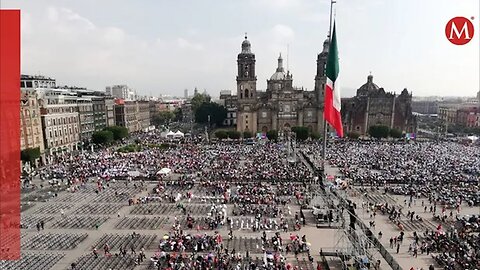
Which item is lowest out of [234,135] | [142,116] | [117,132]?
[234,135]

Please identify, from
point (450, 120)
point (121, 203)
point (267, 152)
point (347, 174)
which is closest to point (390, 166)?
point (347, 174)

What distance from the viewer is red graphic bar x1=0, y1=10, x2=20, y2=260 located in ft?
41.7

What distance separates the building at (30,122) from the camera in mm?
53000

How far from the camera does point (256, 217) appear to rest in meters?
29.3

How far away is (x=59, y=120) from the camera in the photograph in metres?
64.1

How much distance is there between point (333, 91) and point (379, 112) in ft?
269

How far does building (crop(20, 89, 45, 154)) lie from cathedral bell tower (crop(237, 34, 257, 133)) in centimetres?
4463

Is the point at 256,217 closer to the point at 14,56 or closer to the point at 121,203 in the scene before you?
the point at 121,203

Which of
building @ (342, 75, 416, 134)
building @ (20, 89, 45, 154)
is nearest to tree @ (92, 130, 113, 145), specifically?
building @ (20, 89, 45, 154)

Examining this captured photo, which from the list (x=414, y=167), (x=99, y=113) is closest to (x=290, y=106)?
(x=414, y=167)

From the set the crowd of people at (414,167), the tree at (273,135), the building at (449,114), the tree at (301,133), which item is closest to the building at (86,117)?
the tree at (273,135)

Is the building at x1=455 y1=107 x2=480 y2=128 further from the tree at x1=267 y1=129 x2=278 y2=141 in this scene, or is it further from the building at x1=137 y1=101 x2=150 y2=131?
the building at x1=137 y1=101 x2=150 y2=131

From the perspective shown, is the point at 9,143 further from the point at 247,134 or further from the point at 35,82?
the point at 247,134

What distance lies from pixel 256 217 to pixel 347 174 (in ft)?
61.4
